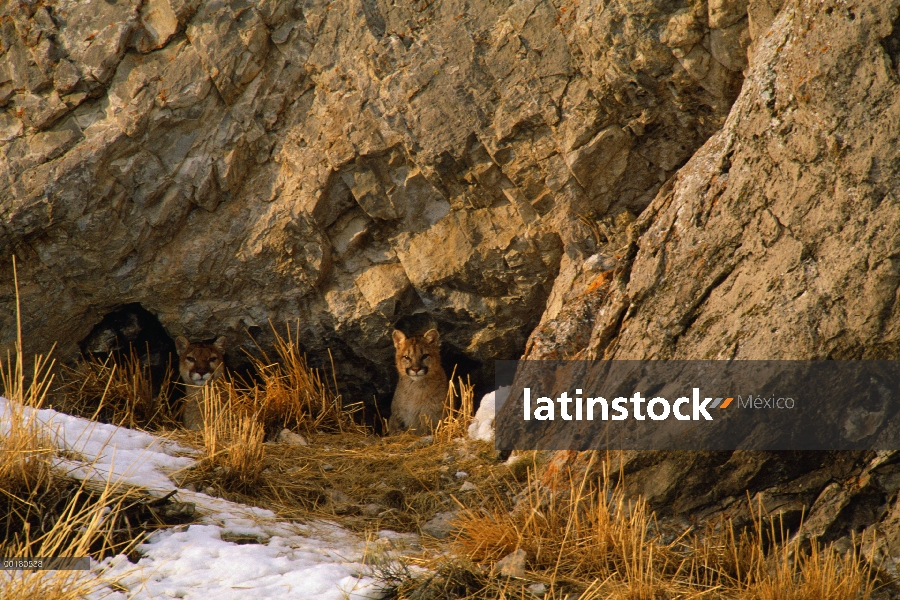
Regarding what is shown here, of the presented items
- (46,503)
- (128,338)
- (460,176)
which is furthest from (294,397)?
(46,503)

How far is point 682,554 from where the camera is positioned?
452cm

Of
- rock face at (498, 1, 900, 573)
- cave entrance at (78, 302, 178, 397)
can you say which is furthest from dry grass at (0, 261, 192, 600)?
cave entrance at (78, 302, 178, 397)

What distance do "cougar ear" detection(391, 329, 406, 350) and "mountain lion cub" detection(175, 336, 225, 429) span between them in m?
1.65

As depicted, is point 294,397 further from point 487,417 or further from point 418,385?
point 487,417

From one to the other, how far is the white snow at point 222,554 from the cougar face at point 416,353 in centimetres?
291

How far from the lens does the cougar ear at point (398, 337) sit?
25.4ft

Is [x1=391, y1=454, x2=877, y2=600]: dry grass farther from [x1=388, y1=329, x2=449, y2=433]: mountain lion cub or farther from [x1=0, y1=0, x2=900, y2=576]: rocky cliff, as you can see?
[x1=388, y1=329, x2=449, y2=433]: mountain lion cub

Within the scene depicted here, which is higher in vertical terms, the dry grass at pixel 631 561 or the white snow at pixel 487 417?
the white snow at pixel 487 417

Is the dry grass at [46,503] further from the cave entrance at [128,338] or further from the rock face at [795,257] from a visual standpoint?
the cave entrance at [128,338]

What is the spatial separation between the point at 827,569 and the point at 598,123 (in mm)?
3654

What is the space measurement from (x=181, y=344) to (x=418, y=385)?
2347mm

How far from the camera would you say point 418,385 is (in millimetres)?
8195

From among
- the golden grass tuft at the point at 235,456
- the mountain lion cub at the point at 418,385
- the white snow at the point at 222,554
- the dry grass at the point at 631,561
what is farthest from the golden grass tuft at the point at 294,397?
the dry grass at the point at 631,561

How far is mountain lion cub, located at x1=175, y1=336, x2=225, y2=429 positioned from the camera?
7840 mm
